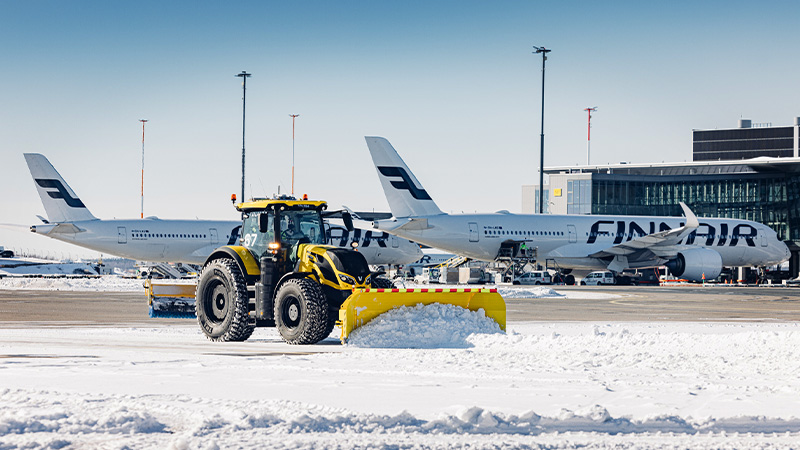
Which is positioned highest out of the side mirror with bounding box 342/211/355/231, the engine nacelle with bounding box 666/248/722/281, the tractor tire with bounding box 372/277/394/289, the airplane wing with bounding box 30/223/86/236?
the side mirror with bounding box 342/211/355/231

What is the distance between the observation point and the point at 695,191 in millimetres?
93625

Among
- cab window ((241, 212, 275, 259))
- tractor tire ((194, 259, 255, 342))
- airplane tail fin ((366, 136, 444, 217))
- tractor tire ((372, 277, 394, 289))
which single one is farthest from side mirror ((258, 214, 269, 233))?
airplane tail fin ((366, 136, 444, 217))

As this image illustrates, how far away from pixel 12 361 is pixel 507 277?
4806 centimetres

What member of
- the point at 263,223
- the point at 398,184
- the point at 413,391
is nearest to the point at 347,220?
the point at 263,223

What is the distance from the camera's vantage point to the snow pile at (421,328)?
14.5 metres

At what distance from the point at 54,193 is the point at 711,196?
62332 mm

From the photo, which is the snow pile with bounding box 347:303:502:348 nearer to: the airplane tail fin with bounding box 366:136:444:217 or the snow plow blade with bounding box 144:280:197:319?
the snow plow blade with bounding box 144:280:197:319

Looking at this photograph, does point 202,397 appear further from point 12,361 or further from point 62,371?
point 12,361

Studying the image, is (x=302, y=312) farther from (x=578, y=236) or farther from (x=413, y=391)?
(x=578, y=236)

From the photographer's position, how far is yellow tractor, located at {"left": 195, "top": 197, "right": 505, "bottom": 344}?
48.4 ft

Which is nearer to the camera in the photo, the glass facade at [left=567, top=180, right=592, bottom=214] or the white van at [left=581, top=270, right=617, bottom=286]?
the white van at [left=581, top=270, right=617, bottom=286]

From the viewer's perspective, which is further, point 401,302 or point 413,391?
point 401,302

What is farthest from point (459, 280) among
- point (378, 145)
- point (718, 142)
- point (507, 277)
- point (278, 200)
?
point (718, 142)

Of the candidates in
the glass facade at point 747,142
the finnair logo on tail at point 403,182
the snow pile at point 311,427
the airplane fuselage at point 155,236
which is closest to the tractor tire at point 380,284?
the snow pile at point 311,427
